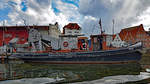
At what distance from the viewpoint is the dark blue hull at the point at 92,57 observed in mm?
25047

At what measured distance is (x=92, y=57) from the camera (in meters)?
26.0

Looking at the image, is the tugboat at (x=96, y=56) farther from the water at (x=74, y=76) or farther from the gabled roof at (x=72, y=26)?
the gabled roof at (x=72, y=26)

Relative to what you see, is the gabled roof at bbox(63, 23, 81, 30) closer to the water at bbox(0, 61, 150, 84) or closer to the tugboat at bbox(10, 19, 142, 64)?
the tugboat at bbox(10, 19, 142, 64)

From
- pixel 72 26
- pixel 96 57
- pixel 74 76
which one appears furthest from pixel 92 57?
pixel 72 26

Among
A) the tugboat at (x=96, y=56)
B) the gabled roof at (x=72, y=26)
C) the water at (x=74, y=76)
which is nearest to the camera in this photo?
the water at (x=74, y=76)

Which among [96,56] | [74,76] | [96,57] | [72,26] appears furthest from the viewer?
[72,26]

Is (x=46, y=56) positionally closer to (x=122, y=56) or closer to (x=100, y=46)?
(x=100, y=46)

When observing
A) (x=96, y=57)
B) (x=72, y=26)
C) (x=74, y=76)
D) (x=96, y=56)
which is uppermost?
(x=72, y=26)

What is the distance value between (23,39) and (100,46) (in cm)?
3328

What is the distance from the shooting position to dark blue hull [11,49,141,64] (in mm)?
25047

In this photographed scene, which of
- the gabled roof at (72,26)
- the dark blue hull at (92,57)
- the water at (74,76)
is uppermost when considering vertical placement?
the gabled roof at (72,26)

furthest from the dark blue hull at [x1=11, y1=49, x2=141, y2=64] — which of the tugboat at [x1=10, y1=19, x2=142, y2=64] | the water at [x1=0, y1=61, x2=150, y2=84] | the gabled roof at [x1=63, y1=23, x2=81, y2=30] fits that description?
the gabled roof at [x1=63, y1=23, x2=81, y2=30]

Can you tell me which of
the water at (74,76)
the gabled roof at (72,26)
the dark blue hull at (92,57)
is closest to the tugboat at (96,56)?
the dark blue hull at (92,57)

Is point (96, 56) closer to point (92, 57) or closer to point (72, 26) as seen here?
point (92, 57)
